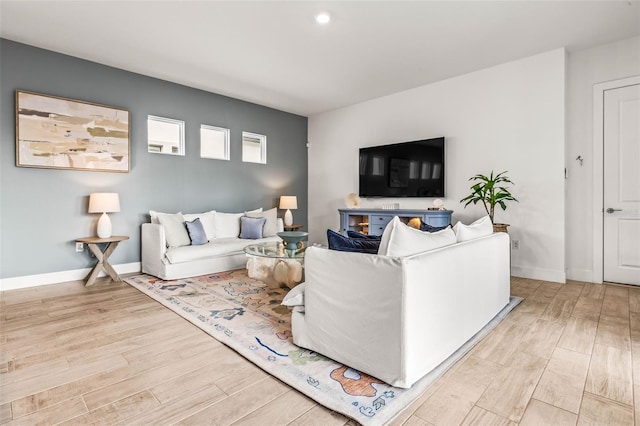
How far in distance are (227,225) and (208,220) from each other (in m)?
0.30

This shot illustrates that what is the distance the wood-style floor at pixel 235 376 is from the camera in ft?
4.82

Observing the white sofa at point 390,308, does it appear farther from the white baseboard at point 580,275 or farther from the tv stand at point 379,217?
the white baseboard at point 580,275

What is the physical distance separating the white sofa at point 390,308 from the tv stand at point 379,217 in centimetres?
229

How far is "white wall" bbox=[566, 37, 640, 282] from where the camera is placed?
379 cm

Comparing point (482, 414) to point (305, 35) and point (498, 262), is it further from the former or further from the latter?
point (305, 35)

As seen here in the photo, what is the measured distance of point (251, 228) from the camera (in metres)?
4.91

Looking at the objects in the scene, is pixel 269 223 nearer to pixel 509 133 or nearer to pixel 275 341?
pixel 275 341

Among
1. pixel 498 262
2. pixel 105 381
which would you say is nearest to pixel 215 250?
pixel 105 381

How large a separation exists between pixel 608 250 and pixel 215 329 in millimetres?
4294

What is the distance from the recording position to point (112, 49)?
373 centimetres

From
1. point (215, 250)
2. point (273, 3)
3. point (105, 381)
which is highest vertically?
point (273, 3)

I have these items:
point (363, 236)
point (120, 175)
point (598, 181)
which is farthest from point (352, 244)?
point (120, 175)

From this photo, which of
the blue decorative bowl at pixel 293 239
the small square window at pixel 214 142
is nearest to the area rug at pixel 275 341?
the blue decorative bowl at pixel 293 239

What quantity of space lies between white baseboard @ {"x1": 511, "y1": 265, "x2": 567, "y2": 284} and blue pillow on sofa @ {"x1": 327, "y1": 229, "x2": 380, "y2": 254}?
10.1ft
